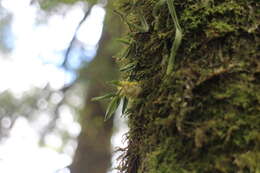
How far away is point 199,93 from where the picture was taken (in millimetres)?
657

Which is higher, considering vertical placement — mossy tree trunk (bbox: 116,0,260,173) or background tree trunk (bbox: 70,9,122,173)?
mossy tree trunk (bbox: 116,0,260,173)

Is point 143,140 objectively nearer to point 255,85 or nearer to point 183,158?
point 183,158

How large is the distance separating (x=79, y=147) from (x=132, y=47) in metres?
3.06

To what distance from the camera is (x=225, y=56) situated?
2.26 feet

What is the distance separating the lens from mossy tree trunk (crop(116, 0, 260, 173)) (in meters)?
0.60

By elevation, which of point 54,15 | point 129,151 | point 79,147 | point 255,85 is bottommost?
point 79,147

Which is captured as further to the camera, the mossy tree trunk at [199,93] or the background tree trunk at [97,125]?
the background tree trunk at [97,125]

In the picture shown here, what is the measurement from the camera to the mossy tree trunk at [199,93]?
0.60 meters

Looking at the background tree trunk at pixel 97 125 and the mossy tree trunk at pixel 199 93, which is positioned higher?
the mossy tree trunk at pixel 199 93

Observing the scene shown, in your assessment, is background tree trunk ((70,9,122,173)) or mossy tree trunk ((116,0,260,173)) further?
background tree trunk ((70,9,122,173))

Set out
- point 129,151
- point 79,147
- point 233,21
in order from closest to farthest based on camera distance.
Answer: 1. point 233,21
2. point 129,151
3. point 79,147

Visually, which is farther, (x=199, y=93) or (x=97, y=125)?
(x=97, y=125)

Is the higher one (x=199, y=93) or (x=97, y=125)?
(x=199, y=93)

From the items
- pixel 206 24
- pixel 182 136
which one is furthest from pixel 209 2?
pixel 182 136
